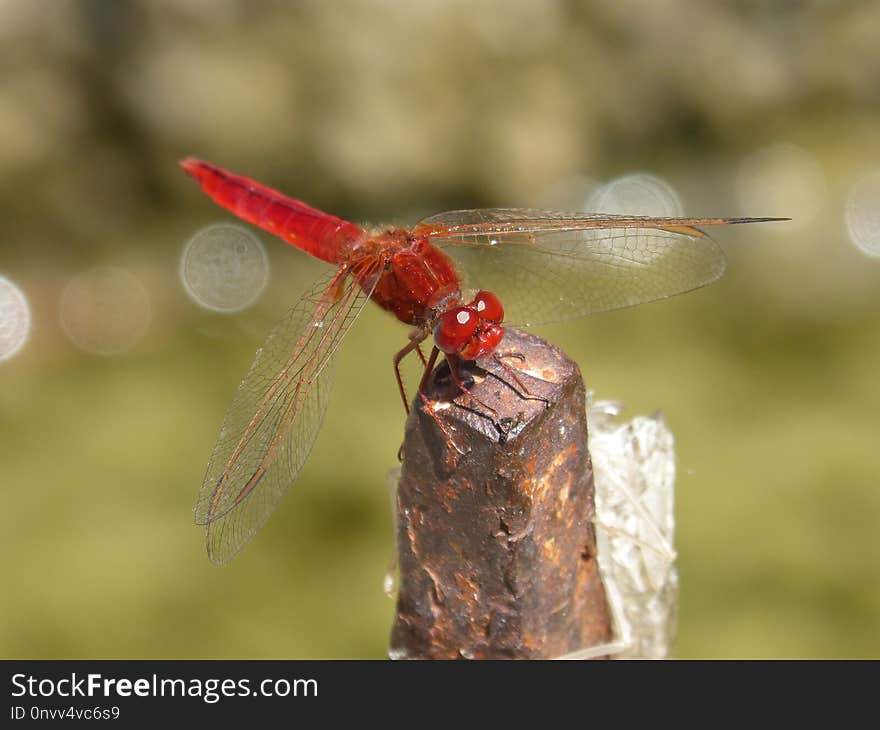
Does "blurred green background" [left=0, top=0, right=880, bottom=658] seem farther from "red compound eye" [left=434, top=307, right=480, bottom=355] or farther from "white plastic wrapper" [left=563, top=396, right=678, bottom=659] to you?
"red compound eye" [left=434, top=307, right=480, bottom=355]

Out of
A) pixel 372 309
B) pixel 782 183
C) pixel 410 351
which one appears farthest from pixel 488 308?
pixel 782 183

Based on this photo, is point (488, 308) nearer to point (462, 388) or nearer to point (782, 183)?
point (462, 388)

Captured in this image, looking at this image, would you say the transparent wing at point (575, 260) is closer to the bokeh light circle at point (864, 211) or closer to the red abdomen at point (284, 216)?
the red abdomen at point (284, 216)

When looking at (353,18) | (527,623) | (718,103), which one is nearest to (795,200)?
(718,103)

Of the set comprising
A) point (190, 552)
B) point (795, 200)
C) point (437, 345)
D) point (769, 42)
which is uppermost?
point (769, 42)

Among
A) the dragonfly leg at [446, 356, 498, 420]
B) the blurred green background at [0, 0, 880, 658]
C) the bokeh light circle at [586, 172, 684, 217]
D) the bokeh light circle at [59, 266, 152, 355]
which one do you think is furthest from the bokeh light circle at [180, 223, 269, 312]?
the dragonfly leg at [446, 356, 498, 420]

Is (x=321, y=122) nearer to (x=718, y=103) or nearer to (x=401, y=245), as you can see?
(x=718, y=103)
